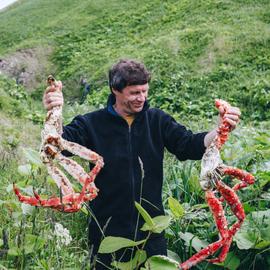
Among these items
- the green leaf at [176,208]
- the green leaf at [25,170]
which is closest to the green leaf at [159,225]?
the green leaf at [176,208]

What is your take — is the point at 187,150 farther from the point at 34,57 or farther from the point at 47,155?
the point at 34,57

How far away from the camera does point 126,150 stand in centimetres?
284

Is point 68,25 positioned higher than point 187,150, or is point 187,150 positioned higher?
point 187,150

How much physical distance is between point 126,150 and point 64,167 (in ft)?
3.10

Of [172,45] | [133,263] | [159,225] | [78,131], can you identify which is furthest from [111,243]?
[172,45]

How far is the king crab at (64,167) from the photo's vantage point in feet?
5.81

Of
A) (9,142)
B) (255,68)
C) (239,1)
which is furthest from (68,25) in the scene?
(9,142)

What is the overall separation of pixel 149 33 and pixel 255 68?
6.60 metres

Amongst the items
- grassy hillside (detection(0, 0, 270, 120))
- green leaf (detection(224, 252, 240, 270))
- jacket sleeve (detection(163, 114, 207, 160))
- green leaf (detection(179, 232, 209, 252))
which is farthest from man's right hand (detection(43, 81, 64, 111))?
grassy hillside (detection(0, 0, 270, 120))

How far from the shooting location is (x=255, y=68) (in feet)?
46.4

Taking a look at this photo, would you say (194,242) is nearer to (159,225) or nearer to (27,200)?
(159,225)

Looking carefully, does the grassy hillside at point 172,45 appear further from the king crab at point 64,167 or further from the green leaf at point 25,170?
the king crab at point 64,167

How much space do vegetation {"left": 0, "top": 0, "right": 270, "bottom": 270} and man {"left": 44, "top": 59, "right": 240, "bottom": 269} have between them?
18 centimetres

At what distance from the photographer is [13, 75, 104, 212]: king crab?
177 cm
